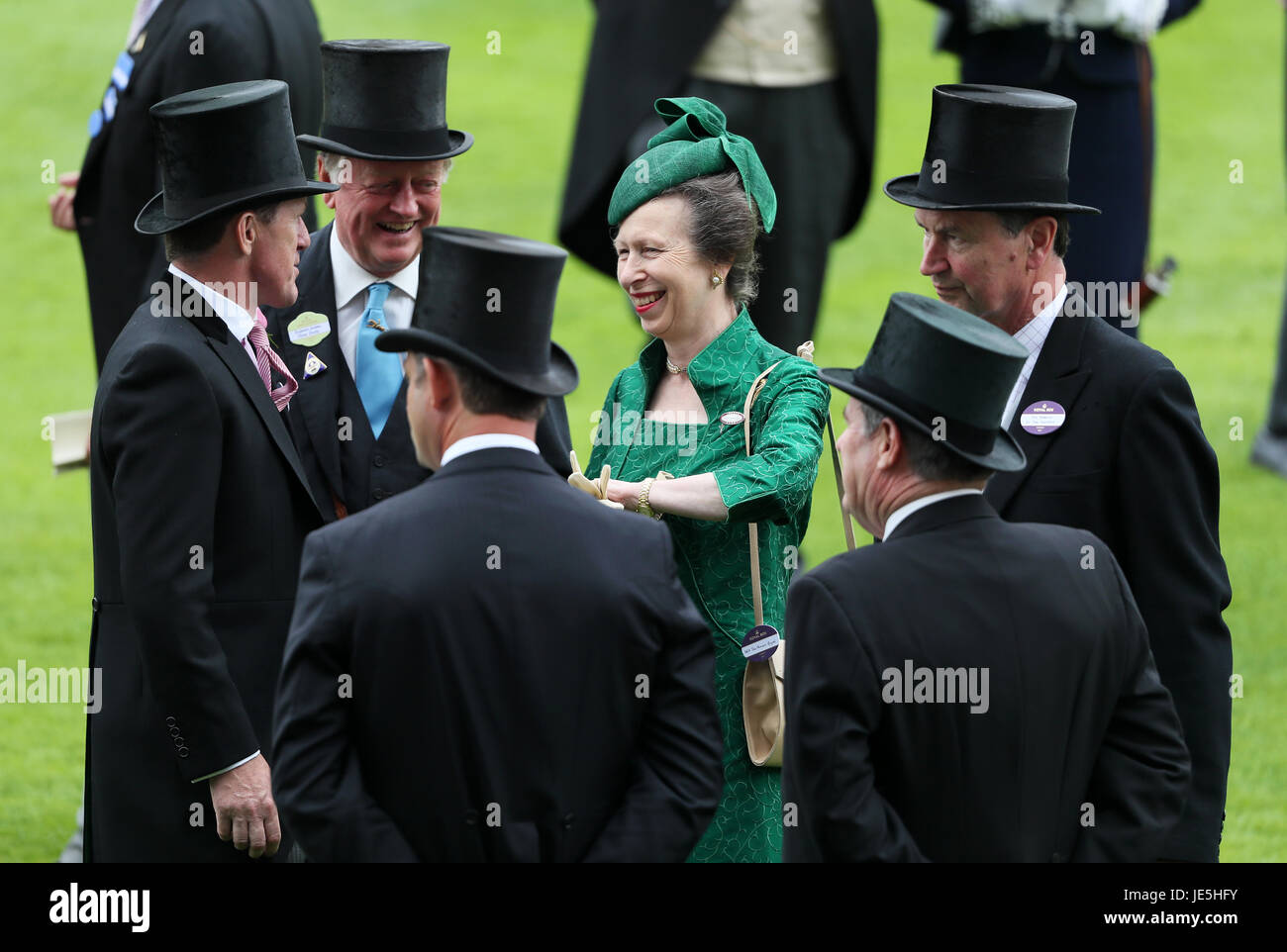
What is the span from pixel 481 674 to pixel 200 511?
0.90 meters

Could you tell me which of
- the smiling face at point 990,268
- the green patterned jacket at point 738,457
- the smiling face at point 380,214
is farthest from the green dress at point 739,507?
the smiling face at point 380,214

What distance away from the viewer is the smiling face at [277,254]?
4020mm

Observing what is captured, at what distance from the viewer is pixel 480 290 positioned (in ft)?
10.8

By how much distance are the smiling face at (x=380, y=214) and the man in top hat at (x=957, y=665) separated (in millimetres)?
1491

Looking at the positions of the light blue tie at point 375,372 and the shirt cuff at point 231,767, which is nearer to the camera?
the shirt cuff at point 231,767

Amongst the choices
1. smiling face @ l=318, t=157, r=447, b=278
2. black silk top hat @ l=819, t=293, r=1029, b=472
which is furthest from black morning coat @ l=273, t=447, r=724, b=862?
smiling face @ l=318, t=157, r=447, b=278

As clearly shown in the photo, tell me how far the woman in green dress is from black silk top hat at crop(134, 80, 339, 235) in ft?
2.64

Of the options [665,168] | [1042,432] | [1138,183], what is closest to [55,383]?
[1138,183]

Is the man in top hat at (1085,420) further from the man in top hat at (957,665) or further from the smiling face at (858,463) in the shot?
the smiling face at (858,463)

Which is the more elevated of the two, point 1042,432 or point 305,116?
point 305,116

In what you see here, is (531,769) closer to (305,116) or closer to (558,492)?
(558,492)

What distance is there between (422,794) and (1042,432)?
150 centimetres

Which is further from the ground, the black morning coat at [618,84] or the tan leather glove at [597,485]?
the black morning coat at [618,84]
